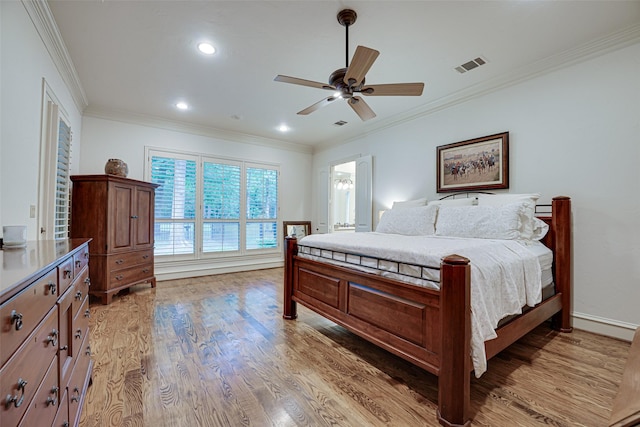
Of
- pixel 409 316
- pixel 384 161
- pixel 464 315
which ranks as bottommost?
pixel 409 316

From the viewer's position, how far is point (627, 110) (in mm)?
2510

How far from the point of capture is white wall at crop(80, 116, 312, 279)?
425 centimetres

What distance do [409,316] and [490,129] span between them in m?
2.87

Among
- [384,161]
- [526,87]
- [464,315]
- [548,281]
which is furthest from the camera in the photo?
[384,161]

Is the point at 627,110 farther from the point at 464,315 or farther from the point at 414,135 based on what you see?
the point at 464,315

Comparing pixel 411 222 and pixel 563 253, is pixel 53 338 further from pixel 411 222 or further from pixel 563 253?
pixel 563 253

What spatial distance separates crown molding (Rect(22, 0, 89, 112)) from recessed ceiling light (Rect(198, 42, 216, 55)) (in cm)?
113

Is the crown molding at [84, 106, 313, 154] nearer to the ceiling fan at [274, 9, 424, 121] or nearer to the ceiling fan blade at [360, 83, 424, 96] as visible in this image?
the ceiling fan at [274, 9, 424, 121]

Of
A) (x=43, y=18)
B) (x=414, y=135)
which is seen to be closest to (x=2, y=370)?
(x=43, y=18)

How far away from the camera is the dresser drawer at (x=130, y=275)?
11.8ft

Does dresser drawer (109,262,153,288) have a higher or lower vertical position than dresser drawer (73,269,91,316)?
lower

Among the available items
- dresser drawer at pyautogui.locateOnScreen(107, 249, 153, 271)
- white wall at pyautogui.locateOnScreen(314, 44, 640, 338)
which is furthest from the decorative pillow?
dresser drawer at pyautogui.locateOnScreen(107, 249, 153, 271)

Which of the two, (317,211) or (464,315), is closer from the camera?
(464,315)

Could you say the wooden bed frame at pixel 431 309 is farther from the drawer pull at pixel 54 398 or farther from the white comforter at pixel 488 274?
the drawer pull at pixel 54 398
